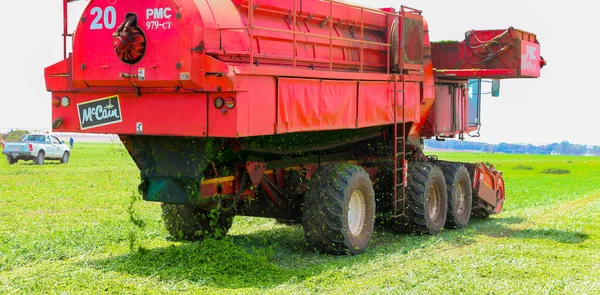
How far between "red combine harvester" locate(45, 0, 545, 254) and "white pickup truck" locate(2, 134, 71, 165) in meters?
26.6

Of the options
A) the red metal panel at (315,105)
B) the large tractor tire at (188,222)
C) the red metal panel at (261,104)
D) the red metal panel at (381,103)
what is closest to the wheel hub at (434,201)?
the red metal panel at (381,103)

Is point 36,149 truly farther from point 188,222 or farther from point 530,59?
point 188,222

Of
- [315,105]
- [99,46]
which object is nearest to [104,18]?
[99,46]

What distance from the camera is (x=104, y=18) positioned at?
10.0m

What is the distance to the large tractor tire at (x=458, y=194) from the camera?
14945 millimetres

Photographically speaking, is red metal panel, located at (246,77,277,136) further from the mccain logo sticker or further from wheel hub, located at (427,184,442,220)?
wheel hub, located at (427,184,442,220)

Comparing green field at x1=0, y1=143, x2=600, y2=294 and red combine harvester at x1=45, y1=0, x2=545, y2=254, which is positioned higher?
red combine harvester at x1=45, y1=0, x2=545, y2=254

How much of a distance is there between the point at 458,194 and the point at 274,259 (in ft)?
18.8

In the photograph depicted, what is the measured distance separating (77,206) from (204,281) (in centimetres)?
909

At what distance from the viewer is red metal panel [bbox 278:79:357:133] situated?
1009 centimetres

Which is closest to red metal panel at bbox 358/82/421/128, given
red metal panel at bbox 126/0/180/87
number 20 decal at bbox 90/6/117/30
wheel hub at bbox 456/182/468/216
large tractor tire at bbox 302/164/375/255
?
large tractor tire at bbox 302/164/375/255

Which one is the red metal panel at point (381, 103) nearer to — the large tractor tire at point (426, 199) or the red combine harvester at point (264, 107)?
the red combine harvester at point (264, 107)

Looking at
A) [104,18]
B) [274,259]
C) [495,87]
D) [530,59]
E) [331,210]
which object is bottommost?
[274,259]

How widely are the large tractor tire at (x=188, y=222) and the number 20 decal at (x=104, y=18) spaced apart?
3008 mm
